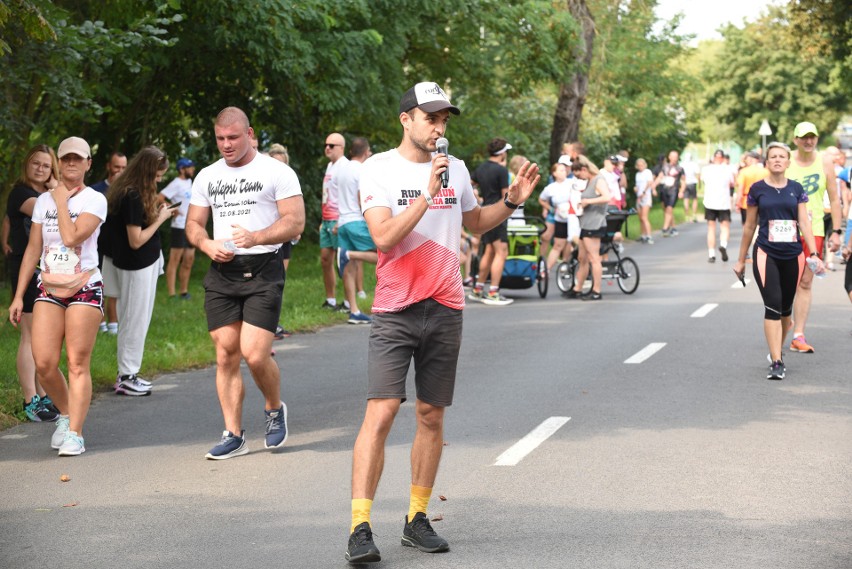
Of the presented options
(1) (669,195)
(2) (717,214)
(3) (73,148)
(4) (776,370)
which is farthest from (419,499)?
(1) (669,195)

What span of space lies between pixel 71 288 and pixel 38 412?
5.15ft

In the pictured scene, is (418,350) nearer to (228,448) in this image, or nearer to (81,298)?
(228,448)

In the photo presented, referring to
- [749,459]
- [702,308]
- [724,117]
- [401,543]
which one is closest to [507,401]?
[749,459]

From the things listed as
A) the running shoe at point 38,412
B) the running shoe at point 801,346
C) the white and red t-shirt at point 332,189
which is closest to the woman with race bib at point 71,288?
the running shoe at point 38,412

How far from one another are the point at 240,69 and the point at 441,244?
15.8m

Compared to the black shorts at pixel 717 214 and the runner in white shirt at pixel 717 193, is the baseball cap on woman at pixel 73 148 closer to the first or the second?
the runner in white shirt at pixel 717 193

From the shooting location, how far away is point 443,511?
258 inches

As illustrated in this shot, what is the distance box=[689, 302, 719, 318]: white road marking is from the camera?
15.9 meters

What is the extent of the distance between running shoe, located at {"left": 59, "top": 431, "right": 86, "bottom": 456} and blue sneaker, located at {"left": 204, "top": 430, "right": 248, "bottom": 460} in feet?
2.52

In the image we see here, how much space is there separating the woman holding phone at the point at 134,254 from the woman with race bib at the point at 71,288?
1.76 m

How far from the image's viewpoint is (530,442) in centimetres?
830

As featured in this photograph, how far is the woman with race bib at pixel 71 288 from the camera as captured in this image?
815cm

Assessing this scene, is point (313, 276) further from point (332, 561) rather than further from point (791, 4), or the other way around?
point (791, 4)

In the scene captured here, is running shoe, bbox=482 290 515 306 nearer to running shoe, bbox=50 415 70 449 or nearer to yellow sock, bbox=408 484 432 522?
running shoe, bbox=50 415 70 449
